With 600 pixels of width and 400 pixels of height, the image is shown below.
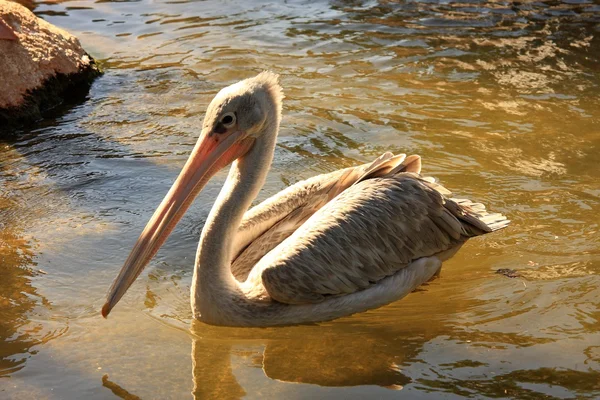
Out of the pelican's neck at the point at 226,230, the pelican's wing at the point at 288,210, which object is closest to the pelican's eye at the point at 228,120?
the pelican's neck at the point at 226,230

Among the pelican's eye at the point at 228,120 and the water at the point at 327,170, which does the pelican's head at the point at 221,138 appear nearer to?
the pelican's eye at the point at 228,120

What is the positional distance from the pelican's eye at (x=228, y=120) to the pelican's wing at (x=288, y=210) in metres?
0.56

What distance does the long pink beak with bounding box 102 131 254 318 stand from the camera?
3.77 meters

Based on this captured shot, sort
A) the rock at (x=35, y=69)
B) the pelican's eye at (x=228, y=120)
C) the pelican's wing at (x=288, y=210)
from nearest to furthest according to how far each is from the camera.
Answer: the pelican's eye at (x=228, y=120)
the pelican's wing at (x=288, y=210)
the rock at (x=35, y=69)

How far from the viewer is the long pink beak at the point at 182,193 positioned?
377 centimetres

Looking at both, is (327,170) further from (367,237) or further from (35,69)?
(35,69)

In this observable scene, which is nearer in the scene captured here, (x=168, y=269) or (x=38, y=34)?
(x=168, y=269)

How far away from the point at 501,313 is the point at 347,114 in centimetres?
295

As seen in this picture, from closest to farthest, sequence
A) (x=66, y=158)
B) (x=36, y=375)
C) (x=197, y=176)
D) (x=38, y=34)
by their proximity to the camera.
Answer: (x=36, y=375) < (x=197, y=176) < (x=66, y=158) < (x=38, y=34)

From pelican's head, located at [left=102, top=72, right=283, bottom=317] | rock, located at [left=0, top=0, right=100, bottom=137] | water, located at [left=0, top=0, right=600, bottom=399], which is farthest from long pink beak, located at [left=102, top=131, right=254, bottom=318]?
rock, located at [left=0, top=0, right=100, bottom=137]

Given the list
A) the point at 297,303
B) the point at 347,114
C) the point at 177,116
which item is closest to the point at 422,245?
the point at 297,303

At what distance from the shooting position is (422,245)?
4.45m

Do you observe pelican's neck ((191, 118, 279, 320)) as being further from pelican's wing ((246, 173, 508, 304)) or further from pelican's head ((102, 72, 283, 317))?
pelican's wing ((246, 173, 508, 304))

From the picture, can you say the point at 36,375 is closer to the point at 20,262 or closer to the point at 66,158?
the point at 20,262
